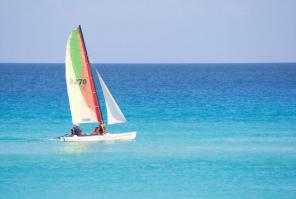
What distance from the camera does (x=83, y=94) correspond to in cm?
4547

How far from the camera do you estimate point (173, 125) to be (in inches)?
2149

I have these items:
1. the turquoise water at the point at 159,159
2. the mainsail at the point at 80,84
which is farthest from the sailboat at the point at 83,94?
the turquoise water at the point at 159,159

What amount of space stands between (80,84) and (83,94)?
589mm

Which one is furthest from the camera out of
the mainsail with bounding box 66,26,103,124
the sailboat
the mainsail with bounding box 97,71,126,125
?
the mainsail with bounding box 97,71,126,125

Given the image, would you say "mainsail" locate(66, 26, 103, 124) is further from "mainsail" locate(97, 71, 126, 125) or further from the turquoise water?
the turquoise water

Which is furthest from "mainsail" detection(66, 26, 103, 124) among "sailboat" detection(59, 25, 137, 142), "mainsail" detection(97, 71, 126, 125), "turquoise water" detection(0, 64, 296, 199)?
"turquoise water" detection(0, 64, 296, 199)

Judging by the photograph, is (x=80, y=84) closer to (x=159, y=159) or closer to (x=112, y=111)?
(x=112, y=111)

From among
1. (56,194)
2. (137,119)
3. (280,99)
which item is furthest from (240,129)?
(280,99)

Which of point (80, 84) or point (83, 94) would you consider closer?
point (80, 84)

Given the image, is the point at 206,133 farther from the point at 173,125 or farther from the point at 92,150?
the point at 92,150

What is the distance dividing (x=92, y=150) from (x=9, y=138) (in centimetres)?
674

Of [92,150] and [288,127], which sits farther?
[288,127]

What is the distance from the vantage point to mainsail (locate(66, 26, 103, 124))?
146 feet

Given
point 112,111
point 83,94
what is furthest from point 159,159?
point 83,94
